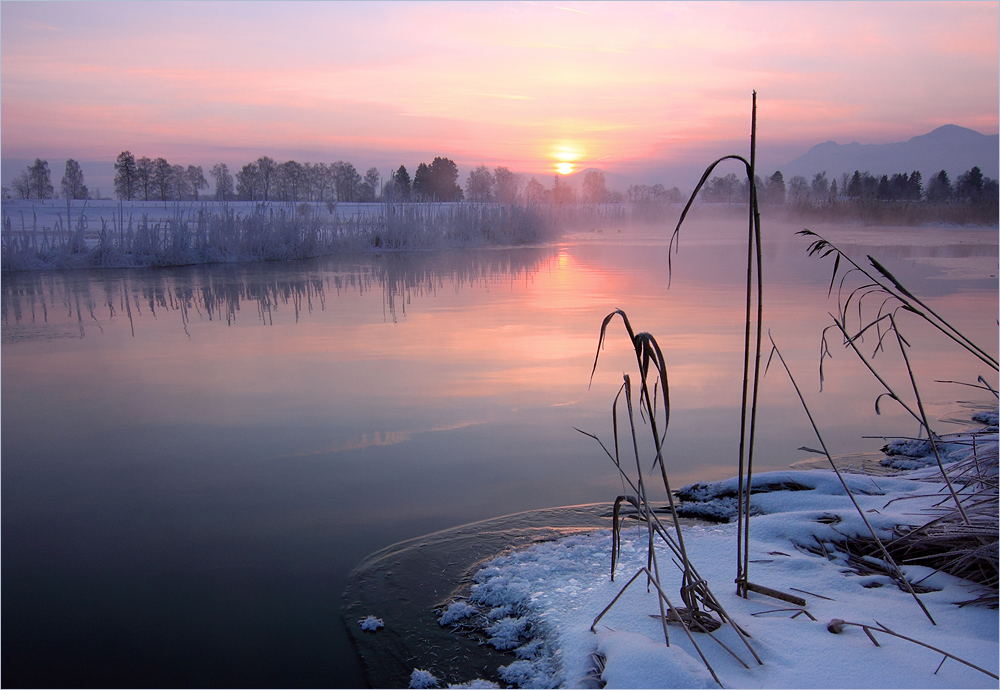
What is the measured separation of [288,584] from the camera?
168 centimetres

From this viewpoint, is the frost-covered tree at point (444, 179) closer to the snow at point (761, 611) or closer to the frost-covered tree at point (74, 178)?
the frost-covered tree at point (74, 178)

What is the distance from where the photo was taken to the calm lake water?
155 cm

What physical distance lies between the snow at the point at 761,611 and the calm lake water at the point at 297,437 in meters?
0.35

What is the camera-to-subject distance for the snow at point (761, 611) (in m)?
1.15

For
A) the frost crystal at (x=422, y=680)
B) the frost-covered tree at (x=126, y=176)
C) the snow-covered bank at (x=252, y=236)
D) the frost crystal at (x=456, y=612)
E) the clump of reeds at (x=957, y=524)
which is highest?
the frost-covered tree at (x=126, y=176)

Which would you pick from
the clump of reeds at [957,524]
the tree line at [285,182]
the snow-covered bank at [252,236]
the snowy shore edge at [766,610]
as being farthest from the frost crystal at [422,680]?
the tree line at [285,182]

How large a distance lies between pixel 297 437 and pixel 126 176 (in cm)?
5296

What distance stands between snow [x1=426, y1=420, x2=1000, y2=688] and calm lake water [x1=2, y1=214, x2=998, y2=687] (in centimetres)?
35

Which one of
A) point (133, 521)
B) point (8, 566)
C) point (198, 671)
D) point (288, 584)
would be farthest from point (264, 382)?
point (198, 671)

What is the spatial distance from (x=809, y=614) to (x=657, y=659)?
0.31 metres

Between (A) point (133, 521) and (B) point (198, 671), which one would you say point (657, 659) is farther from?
(A) point (133, 521)

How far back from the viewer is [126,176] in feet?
155

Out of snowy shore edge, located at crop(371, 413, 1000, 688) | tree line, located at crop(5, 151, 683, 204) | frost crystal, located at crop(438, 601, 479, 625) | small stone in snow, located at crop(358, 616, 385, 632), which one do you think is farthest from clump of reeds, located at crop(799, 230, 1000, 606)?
tree line, located at crop(5, 151, 683, 204)

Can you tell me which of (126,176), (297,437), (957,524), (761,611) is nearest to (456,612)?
(761,611)
